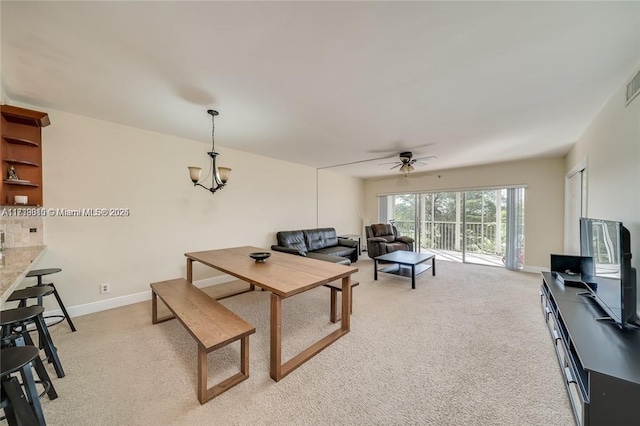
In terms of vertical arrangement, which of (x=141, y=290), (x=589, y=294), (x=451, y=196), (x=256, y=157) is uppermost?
(x=256, y=157)

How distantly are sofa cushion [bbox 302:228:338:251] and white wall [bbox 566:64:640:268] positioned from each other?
13.5 ft

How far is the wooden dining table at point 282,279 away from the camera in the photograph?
1725 millimetres

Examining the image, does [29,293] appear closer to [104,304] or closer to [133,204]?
[104,304]

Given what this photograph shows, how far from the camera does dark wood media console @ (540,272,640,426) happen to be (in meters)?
1.07

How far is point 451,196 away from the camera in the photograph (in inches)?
240

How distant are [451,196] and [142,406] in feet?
22.4

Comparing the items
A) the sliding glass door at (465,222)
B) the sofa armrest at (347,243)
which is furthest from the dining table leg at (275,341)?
the sliding glass door at (465,222)

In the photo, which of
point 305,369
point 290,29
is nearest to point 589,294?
point 305,369

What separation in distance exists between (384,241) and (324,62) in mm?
4365

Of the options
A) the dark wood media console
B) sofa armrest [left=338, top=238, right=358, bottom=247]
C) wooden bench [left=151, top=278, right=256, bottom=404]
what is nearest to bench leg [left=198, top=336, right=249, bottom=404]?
wooden bench [left=151, top=278, right=256, bottom=404]

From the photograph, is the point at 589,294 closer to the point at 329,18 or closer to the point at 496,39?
the point at 496,39

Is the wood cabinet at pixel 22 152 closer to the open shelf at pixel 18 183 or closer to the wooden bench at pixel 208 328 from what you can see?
the open shelf at pixel 18 183

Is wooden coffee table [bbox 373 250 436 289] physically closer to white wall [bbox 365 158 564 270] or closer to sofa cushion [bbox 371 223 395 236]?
sofa cushion [bbox 371 223 395 236]

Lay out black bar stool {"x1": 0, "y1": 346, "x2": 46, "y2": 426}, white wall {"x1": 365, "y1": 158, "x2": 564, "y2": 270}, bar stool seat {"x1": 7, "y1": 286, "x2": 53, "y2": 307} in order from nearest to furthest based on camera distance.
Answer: black bar stool {"x1": 0, "y1": 346, "x2": 46, "y2": 426} → bar stool seat {"x1": 7, "y1": 286, "x2": 53, "y2": 307} → white wall {"x1": 365, "y1": 158, "x2": 564, "y2": 270}
